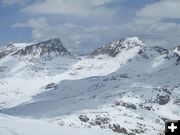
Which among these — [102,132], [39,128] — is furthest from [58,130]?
[102,132]

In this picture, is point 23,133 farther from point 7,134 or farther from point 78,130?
point 78,130

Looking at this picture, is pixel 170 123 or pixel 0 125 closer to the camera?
pixel 170 123

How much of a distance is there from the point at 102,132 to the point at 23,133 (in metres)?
8.31

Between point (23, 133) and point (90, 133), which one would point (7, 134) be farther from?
point (90, 133)

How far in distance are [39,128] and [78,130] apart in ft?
12.7

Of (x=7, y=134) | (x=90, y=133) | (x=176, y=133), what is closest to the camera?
(x=176, y=133)

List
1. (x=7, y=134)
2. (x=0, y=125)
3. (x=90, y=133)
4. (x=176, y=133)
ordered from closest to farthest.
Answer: (x=176, y=133) < (x=7, y=134) < (x=0, y=125) < (x=90, y=133)

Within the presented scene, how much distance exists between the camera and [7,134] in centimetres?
3278

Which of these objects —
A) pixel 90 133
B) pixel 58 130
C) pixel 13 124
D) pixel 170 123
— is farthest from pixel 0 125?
pixel 170 123

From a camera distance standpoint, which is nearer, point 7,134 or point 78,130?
point 7,134

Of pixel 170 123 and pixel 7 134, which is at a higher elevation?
pixel 170 123

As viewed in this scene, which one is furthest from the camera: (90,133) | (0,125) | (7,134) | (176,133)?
(90,133)

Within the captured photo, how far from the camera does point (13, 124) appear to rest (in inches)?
1499

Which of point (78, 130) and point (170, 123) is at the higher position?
point (170, 123)
